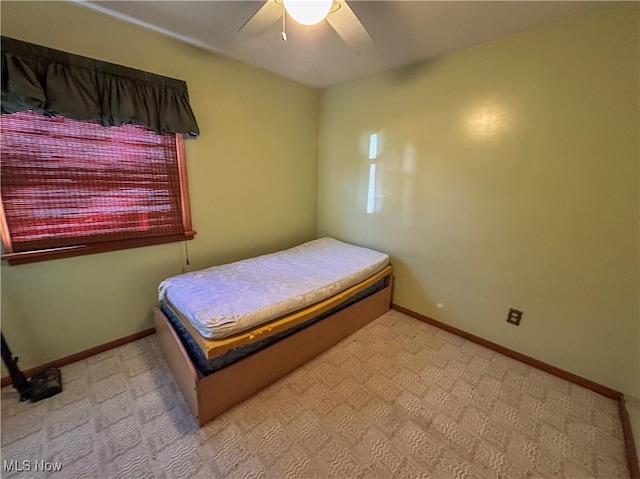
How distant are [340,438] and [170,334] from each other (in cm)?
119

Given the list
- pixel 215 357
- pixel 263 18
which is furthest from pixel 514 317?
pixel 263 18

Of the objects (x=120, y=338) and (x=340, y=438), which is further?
(x=120, y=338)

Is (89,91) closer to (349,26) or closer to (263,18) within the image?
(263,18)

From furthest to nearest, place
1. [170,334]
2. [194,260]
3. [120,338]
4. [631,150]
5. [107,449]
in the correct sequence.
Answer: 1. [194,260]
2. [120,338]
3. [170,334]
4. [631,150]
5. [107,449]

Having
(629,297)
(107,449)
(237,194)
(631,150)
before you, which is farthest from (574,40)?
(107,449)

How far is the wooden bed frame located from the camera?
1.43 meters

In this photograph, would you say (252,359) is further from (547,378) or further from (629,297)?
(629,297)

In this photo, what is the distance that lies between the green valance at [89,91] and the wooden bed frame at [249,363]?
1.38 m

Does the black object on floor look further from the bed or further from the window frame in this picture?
the bed

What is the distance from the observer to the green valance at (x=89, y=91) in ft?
4.76

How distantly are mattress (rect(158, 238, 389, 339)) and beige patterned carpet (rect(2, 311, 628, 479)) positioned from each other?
1.74 feet

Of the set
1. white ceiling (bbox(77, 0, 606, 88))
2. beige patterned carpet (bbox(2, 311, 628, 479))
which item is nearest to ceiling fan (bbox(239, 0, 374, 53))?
white ceiling (bbox(77, 0, 606, 88))

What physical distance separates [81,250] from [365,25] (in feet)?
7.98

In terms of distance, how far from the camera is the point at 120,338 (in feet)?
6.95
